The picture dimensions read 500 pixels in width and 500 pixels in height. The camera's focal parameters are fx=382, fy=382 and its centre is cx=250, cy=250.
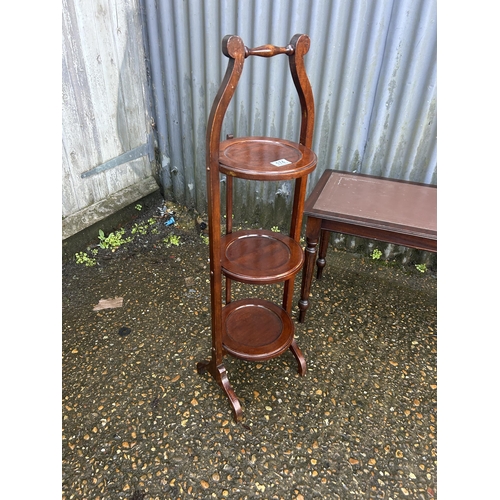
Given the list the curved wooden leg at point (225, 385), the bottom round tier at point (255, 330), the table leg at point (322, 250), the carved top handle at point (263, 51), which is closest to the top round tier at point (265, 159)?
the carved top handle at point (263, 51)

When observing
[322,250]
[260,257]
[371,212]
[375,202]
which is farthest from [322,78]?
[260,257]

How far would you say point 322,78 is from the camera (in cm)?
291

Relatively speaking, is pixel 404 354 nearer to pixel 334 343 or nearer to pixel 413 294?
pixel 334 343

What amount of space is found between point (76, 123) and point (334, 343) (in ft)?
8.52

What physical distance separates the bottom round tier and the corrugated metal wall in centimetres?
136

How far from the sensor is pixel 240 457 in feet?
6.51

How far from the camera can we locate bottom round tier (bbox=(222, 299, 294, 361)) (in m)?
2.13

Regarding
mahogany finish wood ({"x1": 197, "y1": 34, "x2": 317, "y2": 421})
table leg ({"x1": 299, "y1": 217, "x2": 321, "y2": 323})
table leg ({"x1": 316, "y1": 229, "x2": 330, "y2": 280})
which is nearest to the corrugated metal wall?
table leg ({"x1": 316, "y1": 229, "x2": 330, "y2": 280})

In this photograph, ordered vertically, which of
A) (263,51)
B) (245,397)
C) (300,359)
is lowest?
(245,397)

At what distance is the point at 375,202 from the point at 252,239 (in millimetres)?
927

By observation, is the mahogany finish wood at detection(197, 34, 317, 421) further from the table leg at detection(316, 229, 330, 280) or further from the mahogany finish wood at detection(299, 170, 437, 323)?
the table leg at detection(316, 229, 330, 280)

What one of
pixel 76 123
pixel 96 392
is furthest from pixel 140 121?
pixel 96 392

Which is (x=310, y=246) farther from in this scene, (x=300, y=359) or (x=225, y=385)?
(x=225, y=385)

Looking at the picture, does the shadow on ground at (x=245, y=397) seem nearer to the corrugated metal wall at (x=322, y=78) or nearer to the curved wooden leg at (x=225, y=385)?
the curved wooden leg at (x=225, y=385)
